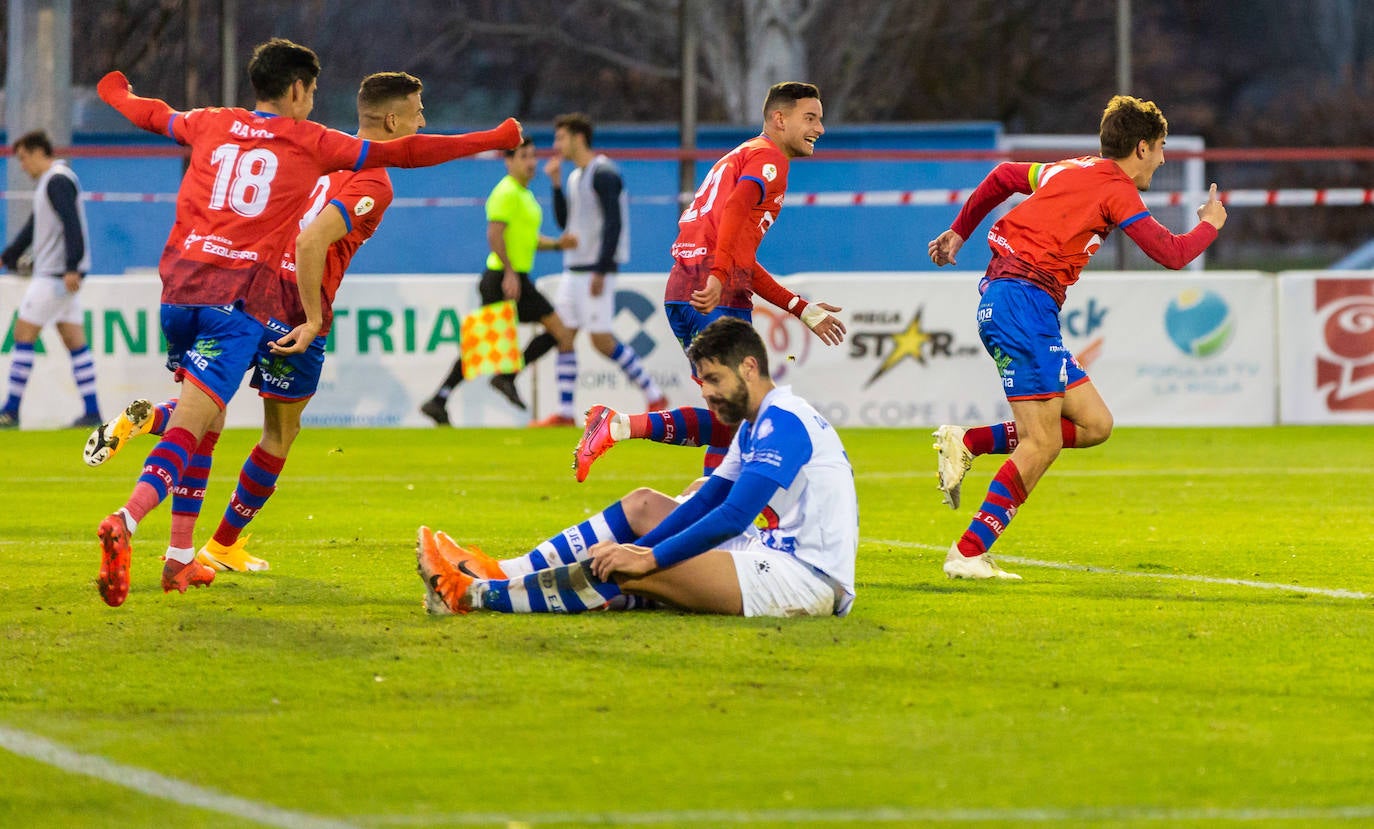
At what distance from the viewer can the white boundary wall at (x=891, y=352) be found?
1595cm

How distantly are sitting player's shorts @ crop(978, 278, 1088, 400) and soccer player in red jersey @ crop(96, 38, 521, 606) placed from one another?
203cm

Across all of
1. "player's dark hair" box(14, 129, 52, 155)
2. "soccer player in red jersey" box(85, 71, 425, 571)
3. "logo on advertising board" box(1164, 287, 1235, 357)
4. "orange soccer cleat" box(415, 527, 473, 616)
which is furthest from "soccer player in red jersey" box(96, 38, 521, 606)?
"logo on advertising board" box(1164, 287, 1235, 357)

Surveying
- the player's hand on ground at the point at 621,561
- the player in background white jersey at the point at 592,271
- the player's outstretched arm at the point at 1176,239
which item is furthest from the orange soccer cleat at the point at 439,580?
the player in background white jersey at the point at 592,271

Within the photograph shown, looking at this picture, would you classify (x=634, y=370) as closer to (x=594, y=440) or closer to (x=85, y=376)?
(x=85, y=376)

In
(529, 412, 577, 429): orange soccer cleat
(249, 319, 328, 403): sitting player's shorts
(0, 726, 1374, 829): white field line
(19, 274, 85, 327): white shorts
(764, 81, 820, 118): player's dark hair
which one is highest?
(764, 81, 820, 118): player's dark hair

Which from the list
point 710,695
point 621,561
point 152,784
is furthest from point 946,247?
point 152,784

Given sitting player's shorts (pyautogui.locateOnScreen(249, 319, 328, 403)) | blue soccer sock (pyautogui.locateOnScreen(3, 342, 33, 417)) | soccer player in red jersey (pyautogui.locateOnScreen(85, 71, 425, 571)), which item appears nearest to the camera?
soccer player in red jersey (pyautogui.locateOnScreen(85, 71, 425, 571))

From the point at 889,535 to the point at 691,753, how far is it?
15.8 feet

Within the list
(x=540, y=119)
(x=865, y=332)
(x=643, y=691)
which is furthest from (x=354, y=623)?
(x=540, y=119)

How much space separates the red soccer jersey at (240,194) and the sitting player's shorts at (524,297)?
8713 mm

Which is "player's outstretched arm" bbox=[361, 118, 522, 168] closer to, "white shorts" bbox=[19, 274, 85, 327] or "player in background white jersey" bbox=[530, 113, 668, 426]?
"player in background white jersey" bbox=[530, 113, 668, 426]

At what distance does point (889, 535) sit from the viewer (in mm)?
9367

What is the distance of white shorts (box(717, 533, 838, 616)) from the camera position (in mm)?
6367

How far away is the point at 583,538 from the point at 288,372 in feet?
5.54
